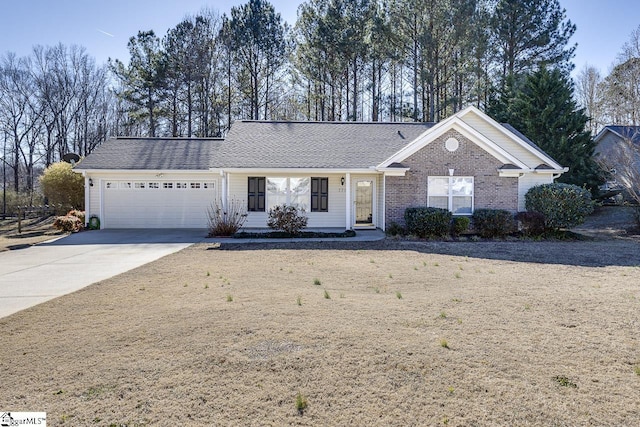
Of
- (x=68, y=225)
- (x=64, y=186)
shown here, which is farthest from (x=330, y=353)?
(x=64, y=186)

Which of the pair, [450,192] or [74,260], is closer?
[74,260]

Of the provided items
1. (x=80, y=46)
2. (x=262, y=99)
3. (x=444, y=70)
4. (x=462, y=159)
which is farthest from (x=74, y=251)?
(x=80, y=46)

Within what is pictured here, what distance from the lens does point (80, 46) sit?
33.2 metres

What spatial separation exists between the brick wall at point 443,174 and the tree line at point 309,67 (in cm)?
1195

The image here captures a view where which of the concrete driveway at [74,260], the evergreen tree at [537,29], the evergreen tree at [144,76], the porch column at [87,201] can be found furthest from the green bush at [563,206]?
the evergreen tree at [144,76]

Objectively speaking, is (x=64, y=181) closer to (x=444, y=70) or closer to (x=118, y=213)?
(x=118, y=213)

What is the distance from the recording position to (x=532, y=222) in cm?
1442

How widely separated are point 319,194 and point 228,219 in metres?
4.01

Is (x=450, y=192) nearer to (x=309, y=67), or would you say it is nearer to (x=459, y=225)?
(x=459, y=225)

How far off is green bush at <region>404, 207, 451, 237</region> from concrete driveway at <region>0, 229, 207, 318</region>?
7.77 meters

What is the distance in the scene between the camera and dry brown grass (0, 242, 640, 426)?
3.03 m

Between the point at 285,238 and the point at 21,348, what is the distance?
10432 mm

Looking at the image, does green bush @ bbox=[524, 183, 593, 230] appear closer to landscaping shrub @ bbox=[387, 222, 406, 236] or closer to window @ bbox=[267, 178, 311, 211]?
landscaping shrub @ bbox=[387, 222, 406, 236]

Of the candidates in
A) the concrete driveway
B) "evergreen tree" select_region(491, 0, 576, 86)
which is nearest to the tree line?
"evergreen tree" select_region(491, 0, 576, 86)
